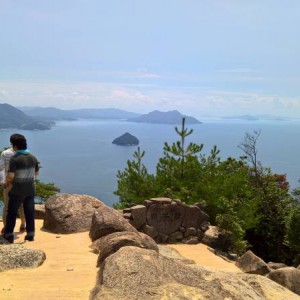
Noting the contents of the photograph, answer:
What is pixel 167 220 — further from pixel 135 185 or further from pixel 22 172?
pixel 22 172

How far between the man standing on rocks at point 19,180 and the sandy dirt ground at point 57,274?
96 centimetres

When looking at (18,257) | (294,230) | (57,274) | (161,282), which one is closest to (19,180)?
(18,257)

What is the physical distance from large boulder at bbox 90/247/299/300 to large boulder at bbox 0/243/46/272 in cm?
202

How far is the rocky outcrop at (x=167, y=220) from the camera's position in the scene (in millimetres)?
12672

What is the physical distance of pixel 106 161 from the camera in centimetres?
19025

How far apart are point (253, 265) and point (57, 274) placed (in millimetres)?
5979

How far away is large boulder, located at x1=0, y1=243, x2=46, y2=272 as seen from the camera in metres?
6.81

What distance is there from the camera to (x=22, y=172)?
8273 mm

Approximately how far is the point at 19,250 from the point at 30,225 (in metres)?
1.83

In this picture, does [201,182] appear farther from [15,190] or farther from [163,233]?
[15,190]

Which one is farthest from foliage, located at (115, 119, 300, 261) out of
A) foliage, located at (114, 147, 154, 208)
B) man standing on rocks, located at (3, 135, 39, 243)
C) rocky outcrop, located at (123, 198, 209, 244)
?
man standing on rocks, located at (3, 135, 39, 243)

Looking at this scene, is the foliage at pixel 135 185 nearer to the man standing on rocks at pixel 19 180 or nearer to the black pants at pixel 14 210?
the black pants at pixel 14 210

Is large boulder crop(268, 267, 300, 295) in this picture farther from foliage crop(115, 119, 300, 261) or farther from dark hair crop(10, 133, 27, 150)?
dark hair crop(10, 133, 27, 150)

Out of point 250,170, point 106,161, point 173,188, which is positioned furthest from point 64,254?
point 106,161
